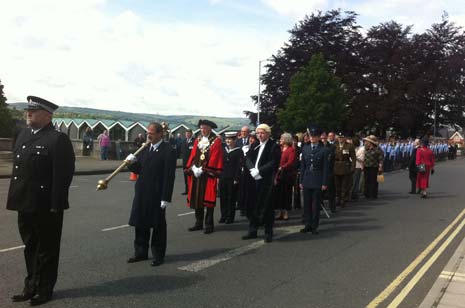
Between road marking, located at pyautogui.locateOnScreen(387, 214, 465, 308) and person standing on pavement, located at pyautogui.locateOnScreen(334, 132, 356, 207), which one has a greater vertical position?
person standing on pavement, located at pyautogui.locateOnScreen(334, 132, 356, 207)

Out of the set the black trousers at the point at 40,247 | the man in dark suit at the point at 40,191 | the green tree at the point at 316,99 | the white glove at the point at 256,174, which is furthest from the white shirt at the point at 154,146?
the green tree at the point at 316,99

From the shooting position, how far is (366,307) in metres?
5.18

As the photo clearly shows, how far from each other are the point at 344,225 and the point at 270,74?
159ft

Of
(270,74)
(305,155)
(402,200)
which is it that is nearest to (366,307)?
(305,155)

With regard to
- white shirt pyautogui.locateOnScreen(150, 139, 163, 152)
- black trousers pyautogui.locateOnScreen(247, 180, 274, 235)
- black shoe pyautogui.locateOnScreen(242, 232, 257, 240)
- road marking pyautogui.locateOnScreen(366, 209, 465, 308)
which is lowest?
road marking pyautogui.locateOnScreen(366, 209, 465, 308)

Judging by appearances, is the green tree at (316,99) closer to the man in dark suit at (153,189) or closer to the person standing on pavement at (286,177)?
the person standing on pavement at (286,177)

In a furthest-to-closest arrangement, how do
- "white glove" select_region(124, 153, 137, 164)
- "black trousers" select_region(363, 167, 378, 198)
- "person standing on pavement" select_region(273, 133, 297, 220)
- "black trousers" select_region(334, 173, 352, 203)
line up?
"black trousers" select_region(363, 167, 378, 198) < "black trousers" select_region(334, 173, 352, 203) < "person standing on pavement" select_region(273, 133, 297, 220) < "white glove" select_region(124, 153, 137, 164)

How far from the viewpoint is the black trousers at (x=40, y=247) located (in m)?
4.97

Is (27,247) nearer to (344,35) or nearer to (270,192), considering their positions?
(270,192)

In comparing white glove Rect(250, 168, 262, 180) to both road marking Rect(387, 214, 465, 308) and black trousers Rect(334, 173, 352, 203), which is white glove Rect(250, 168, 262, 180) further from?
black trousers Rect(334, 173, 352, 203)

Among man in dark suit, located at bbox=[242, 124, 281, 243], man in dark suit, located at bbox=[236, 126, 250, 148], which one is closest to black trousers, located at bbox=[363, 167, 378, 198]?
man in dark suit, located at bbox=[236, 126, 250, 148]

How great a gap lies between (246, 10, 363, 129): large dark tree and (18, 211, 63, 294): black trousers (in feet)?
167

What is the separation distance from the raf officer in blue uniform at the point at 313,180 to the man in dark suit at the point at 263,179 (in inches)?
42.8

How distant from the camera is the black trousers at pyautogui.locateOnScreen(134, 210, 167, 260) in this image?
655 centimetres
